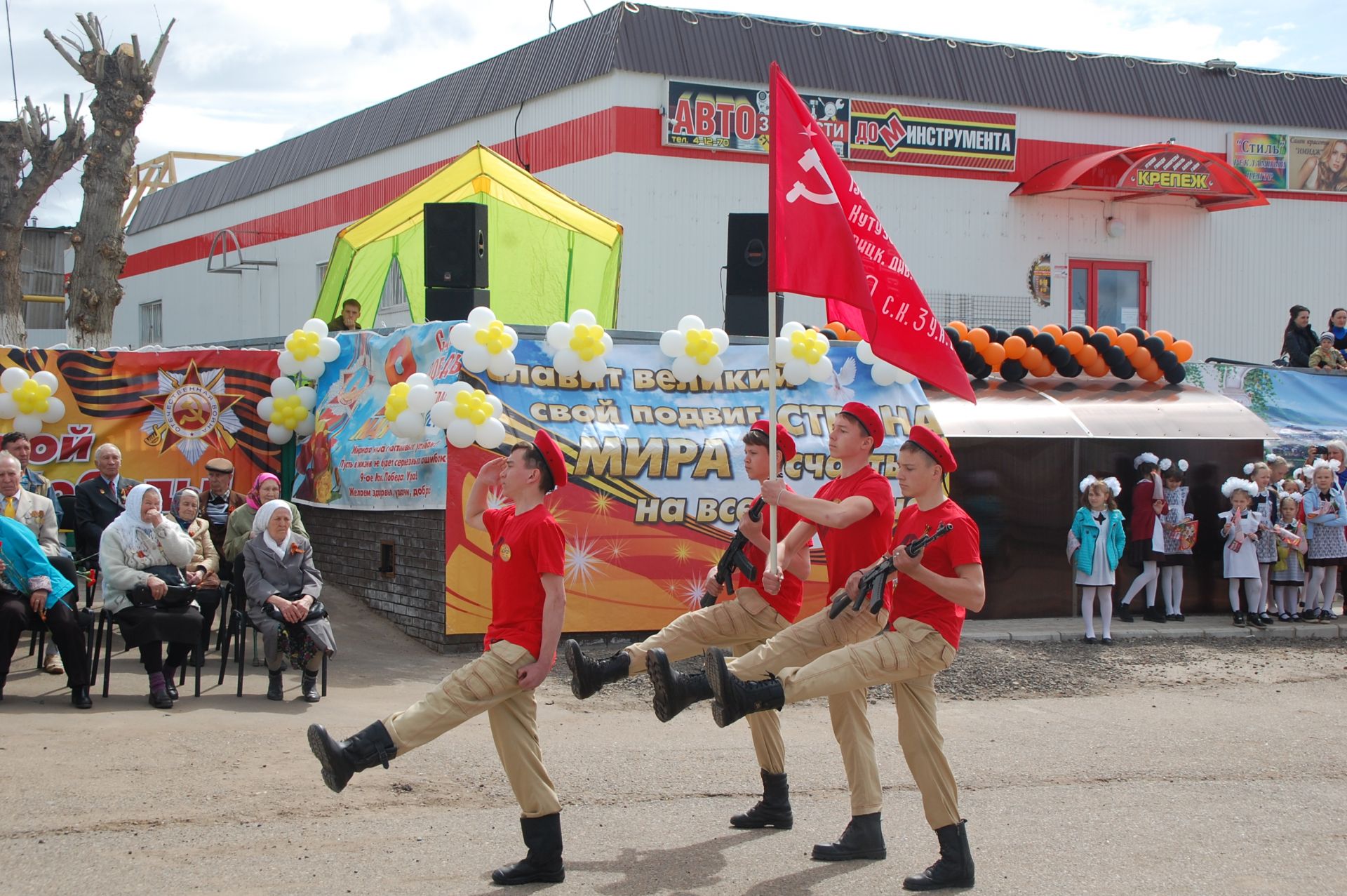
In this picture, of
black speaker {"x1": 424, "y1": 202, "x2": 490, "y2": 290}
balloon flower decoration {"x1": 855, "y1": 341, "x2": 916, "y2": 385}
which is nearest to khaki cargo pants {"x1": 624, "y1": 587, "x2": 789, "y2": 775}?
black speaker {"x1": 424, "y1": 202, "x2": 490, "y2": 290}

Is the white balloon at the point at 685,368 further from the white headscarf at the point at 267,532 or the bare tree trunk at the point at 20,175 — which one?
the bare tree trunk at the point at 20,175

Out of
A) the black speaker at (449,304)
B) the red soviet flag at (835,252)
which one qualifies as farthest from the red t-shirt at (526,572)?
the black speaker at (449,304)

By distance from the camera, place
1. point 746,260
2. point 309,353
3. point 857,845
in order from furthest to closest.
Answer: point 746,260
point 309,353
point 857,845

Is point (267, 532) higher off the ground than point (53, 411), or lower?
lower

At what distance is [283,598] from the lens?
9.52 m

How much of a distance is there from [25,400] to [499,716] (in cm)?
827

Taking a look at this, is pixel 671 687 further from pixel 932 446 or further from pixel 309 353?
pixel 309 353

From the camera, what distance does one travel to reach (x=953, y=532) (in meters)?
5.71

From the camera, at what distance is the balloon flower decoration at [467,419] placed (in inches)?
425

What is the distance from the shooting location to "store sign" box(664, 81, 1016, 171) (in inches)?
744

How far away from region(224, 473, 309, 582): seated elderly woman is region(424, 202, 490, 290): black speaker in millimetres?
2627

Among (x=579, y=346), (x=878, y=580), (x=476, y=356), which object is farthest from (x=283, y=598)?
(x=878, y=580)

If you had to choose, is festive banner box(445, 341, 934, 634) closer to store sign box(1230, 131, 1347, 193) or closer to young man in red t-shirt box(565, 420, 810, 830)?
young man in red t-shirt box(565, 420, 810, 830)

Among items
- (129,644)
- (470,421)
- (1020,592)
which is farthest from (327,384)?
(1020,592)
